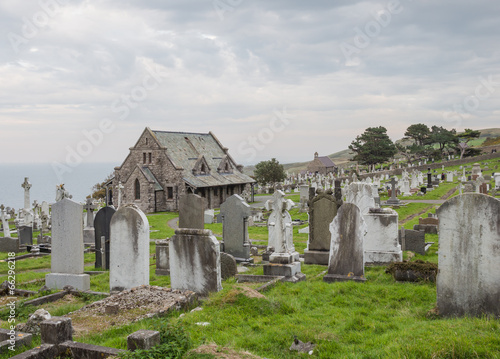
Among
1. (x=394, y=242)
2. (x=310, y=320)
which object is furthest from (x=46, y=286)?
(x=394, y=242)

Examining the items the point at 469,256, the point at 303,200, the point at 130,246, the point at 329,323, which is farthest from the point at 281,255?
the point at 303,200

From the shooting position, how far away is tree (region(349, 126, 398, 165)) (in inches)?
2975

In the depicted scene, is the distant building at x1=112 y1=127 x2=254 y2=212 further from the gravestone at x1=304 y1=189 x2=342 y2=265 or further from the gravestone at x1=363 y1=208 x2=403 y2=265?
the gravestone at x1=363 y1=208 x2=403 y2=265

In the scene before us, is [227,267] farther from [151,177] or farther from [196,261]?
[151,177]

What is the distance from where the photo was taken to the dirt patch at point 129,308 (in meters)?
7.03

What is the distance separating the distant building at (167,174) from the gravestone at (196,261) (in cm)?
2882

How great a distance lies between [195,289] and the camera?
8766 mm

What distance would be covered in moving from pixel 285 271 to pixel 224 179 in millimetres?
33179

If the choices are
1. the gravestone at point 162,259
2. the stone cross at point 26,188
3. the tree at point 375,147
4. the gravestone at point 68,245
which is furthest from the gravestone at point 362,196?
the tree at point 375,147

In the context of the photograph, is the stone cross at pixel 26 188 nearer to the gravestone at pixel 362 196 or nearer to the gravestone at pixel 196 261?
the gravestone at pixel 196 261

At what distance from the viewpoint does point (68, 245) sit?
10.2 m

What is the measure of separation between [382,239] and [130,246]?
22.7 feet

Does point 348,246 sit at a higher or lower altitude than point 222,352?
higher

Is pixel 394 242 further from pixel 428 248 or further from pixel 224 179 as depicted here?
pixel 224 179
